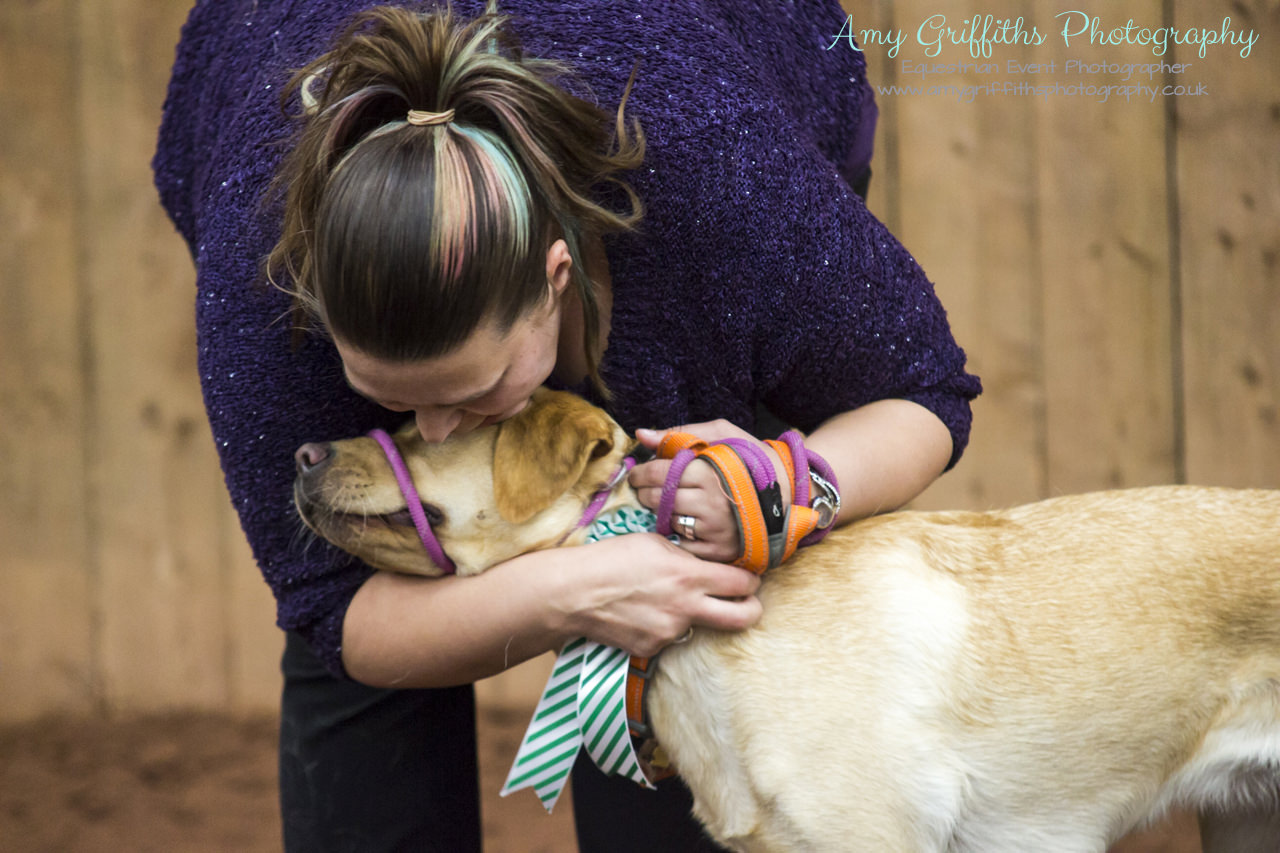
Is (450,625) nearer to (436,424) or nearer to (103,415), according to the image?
(436,424)

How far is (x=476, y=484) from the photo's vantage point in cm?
186

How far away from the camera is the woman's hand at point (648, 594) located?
1737 millimetres

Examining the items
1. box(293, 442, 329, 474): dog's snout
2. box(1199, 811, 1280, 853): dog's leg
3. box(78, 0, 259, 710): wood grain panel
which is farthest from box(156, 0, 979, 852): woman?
box(78, 0, 259, 710): wood grain panel

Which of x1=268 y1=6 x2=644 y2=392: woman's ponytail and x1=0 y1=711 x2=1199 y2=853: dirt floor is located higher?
x1=268 y1=6 x2=644 y2=392: woman's ponytail

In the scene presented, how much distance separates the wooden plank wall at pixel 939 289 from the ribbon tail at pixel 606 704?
2.48m

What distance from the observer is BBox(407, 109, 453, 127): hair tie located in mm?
1524

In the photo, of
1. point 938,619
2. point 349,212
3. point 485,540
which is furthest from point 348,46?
point 938,619

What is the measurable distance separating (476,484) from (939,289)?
2.56 m

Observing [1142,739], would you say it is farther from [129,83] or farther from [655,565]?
[129,83]

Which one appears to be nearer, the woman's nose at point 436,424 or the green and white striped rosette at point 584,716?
the woman's nose at point 436,424

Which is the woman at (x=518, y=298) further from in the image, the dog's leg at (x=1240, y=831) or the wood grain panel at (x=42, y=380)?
the wood grain panel at (x=42, y=380)

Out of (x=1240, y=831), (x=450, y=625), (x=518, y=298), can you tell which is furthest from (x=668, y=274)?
(x=1240, y=831)

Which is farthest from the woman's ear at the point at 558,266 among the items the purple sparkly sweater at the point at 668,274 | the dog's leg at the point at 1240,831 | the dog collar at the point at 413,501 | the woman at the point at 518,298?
the dog's leg at the point at 1240,831

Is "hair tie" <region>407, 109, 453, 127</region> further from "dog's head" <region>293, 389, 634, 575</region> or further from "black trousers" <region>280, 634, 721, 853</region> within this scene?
"black trousers" <region>280, 634, 721, 853</region>
